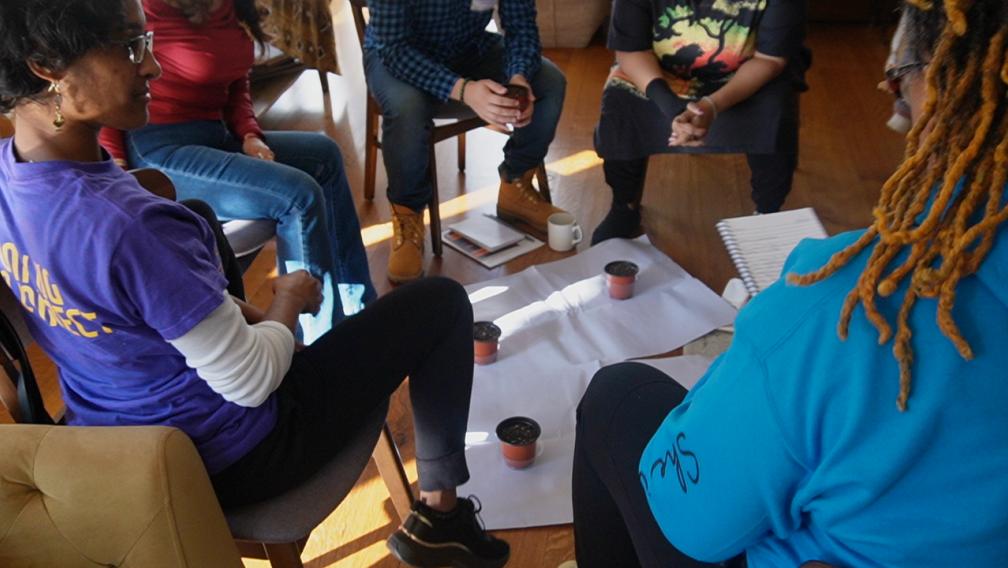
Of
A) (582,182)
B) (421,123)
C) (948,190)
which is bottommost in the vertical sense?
(582,182)

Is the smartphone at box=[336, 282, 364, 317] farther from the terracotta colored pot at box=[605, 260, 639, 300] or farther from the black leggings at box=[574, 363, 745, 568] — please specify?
the black leggings at box=[574, 363, 745, 568]

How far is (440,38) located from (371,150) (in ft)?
1.67

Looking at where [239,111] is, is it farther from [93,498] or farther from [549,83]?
[93,498]

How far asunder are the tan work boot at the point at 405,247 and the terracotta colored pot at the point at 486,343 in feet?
1.38

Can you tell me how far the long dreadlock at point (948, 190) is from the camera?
58cm

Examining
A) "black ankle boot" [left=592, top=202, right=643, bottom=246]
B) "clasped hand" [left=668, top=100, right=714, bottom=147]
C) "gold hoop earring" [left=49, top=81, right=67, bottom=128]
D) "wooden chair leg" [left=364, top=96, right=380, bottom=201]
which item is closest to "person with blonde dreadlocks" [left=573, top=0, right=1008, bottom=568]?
"gold hoop earring" [left=49, top=81, right=67, bottom=128]

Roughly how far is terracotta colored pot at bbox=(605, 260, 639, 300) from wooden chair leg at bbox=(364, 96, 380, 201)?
899 millimetres

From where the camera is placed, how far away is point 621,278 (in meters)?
2.10

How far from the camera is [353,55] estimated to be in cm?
412

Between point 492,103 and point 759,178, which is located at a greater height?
point 492,103

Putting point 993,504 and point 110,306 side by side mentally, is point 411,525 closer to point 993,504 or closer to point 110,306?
point 110,306

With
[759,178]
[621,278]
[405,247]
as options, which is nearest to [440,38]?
[405,247]

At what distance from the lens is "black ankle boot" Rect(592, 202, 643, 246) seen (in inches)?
95.3

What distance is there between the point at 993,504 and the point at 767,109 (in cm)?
169
